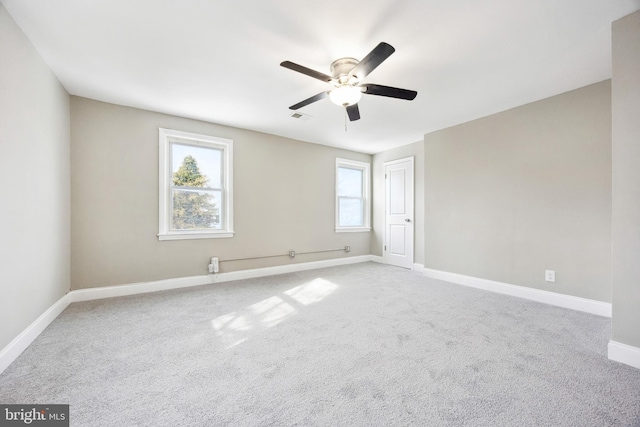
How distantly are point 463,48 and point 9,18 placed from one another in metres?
3.44

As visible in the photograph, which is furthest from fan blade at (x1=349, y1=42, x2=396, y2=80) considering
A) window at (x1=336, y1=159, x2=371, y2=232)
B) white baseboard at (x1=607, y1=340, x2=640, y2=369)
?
window at (x1=336, y1=159, x2=371, y2=232)

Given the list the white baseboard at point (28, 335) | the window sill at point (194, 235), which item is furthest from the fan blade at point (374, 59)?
the white baseboard at point (28, 335)

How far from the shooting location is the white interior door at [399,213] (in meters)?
5.09

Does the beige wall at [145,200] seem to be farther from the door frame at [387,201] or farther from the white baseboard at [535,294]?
the white baseboard at [535,294]

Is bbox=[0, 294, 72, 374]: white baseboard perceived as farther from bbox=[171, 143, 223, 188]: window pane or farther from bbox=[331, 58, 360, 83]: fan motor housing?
bbox=[331, 58, 360, 83]: fan motor housing

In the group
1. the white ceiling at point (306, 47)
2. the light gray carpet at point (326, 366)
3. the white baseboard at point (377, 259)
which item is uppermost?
the white ceiling at point (306, 47)

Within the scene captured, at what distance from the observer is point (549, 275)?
312 centimetres

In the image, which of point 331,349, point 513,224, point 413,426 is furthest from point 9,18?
point 513,224

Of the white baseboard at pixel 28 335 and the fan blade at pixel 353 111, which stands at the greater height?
the fan blade at pixel 353 111

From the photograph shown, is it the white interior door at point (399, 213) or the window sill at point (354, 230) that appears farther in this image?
the window sill at point (354, 230)

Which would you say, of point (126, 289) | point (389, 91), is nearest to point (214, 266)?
point (126, 289)

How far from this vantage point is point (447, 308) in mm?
2939

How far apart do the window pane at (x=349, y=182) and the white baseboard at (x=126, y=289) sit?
1.42m

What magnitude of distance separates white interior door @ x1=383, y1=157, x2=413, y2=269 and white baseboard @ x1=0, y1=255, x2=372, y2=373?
2.56 feet
